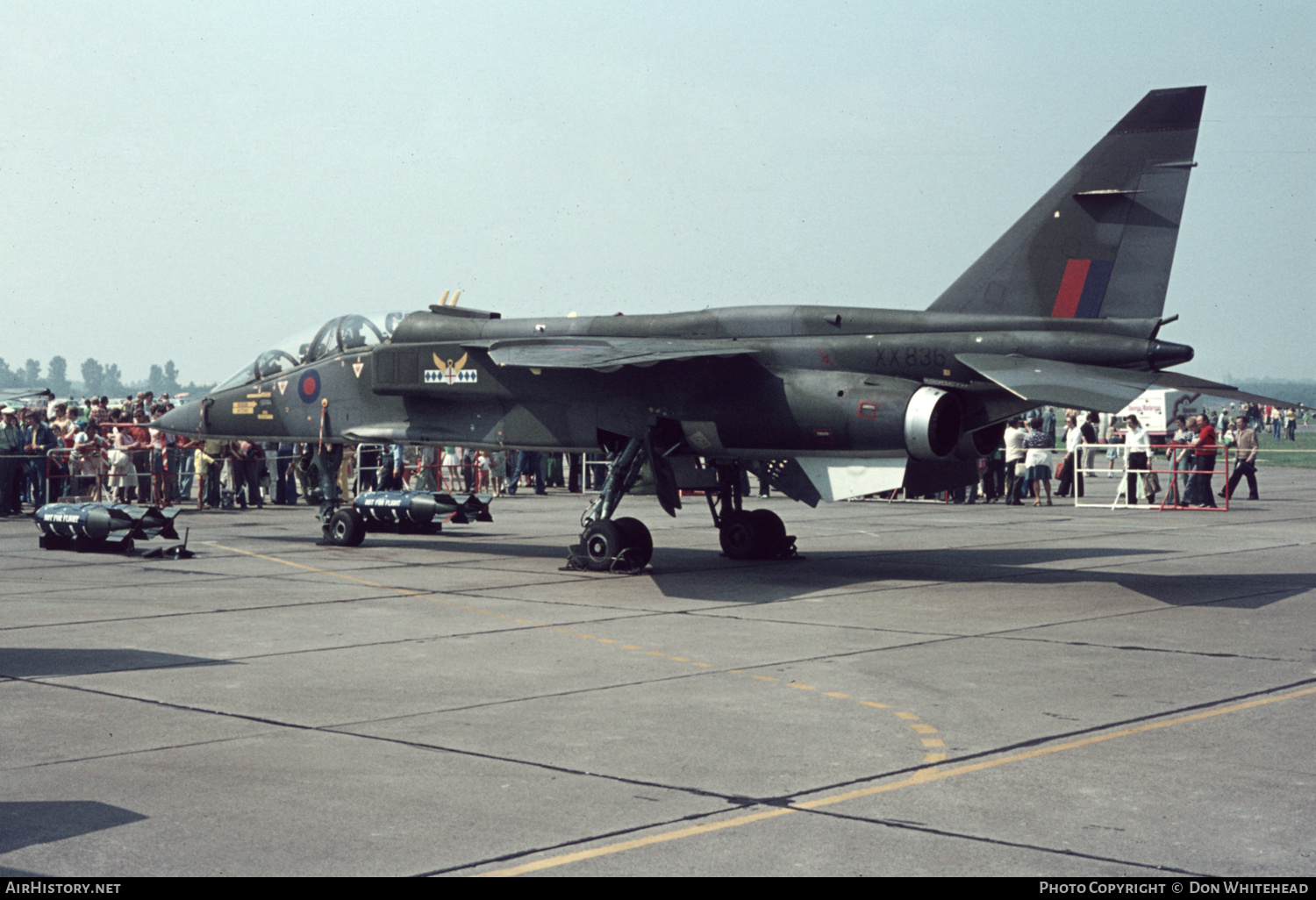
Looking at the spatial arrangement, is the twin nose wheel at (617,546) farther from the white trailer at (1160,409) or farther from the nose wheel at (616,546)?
the white trailer at (1160,409)

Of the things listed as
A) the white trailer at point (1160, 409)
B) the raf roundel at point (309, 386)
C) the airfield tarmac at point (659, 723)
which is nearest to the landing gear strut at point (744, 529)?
the airfield tarmac at point (659, 723)

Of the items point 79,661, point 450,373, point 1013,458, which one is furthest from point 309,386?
point 1013,458

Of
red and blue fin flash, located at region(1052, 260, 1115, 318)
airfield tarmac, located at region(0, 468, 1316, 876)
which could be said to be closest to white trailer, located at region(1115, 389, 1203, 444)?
red and blue fin flash, located at region(1052, 260, 1115, 318)

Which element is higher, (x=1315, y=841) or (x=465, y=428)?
Answer: (x=465, y=428)

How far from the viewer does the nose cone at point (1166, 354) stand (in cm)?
1330

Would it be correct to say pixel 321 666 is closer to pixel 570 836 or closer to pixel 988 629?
pixel 570 836

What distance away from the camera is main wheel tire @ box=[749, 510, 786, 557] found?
1716 centimetres

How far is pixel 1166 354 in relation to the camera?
13367mm

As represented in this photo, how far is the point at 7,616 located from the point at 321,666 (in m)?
4.16

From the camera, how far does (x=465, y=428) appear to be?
55.8 ft

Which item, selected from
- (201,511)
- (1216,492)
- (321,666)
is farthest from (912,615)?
(1216,492)

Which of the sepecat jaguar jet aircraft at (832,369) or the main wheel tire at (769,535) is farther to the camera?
the main wheel tire at (769,535)

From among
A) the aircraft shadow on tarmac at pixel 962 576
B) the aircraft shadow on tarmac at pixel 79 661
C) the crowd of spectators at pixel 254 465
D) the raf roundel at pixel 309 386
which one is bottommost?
the aircraft shadow on tarmac at pixel 79 661

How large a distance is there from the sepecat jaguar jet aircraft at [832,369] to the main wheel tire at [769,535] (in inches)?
1.0
